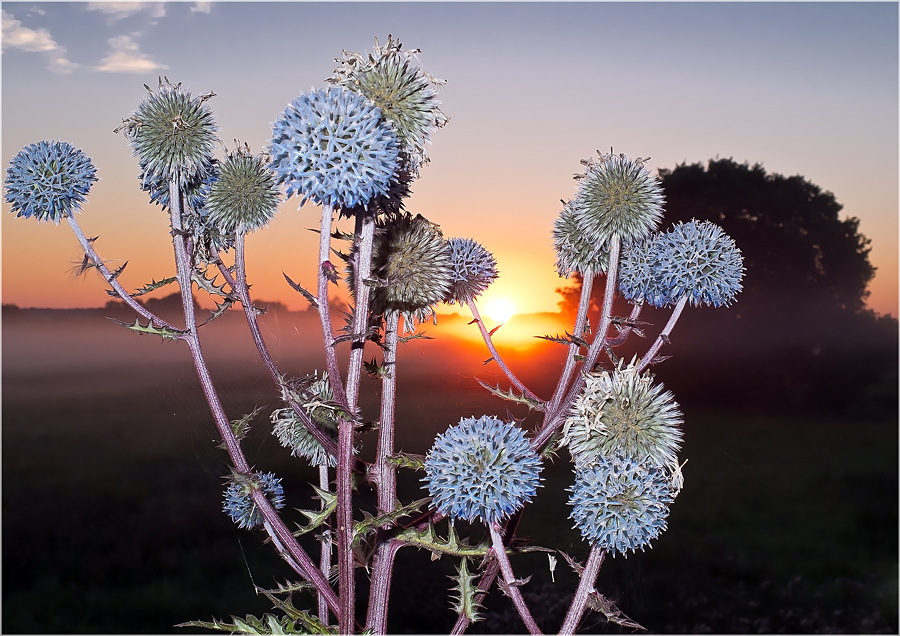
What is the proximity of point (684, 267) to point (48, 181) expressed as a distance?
1.60 m

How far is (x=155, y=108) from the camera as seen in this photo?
157cm

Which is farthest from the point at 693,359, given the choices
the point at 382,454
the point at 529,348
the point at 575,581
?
the point at 382,454

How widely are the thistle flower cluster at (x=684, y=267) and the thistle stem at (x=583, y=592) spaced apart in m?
0.67

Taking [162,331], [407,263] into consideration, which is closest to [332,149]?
[407,263]

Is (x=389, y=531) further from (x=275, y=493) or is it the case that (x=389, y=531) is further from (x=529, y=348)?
(x=529, y=348)

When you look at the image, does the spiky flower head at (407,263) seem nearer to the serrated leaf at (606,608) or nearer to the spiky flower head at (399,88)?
the spiky flower head at (399,88)

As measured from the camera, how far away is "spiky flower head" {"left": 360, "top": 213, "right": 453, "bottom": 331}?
55.2 inches

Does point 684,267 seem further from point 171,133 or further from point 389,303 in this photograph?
point 171,133

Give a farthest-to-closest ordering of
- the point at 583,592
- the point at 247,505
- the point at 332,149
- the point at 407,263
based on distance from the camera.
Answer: the point at 247,505, the point at 407,263, the point at 583,592, the point at 332,149

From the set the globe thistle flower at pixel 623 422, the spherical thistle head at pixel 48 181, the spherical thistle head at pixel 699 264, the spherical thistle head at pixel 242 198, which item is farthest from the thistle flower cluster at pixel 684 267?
the spherical thistle head at pixel 48 181

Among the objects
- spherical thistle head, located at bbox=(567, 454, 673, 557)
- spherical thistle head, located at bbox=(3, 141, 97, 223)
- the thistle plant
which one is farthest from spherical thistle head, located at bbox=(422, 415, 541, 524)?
spherical thistle head, located at bbox=(3, 141, 97, 223)

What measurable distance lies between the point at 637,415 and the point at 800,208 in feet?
28.5

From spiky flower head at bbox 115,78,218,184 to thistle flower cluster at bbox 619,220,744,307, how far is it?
1.11 metres

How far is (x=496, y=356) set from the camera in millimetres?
1717
